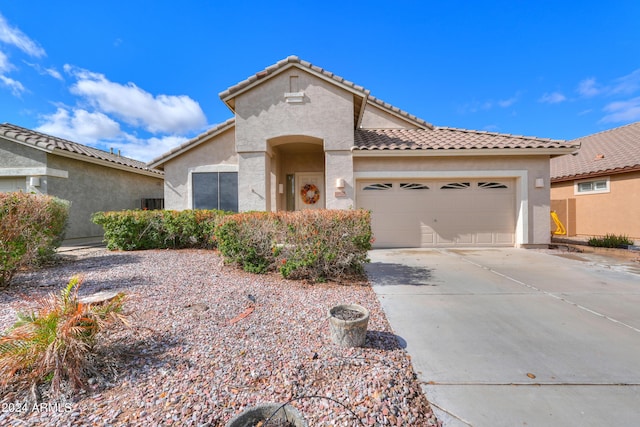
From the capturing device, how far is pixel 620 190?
37.1 ft

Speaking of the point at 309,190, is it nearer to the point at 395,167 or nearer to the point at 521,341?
the point at 395,167

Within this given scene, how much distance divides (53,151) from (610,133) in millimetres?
27851

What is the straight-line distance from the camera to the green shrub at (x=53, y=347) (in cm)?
224

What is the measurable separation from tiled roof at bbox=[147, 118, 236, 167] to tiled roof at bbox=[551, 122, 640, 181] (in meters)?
13.9

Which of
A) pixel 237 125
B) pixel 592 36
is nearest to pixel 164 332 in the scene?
pixel 237 125

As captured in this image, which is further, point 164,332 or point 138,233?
point 138,233

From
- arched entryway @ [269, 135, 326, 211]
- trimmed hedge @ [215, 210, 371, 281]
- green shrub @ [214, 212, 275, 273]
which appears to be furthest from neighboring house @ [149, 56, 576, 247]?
trimmed hedge @ [215, 210, 371, 281]

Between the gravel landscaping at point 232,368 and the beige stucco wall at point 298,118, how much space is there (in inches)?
226

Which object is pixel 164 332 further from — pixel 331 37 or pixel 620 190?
pixel 620 190

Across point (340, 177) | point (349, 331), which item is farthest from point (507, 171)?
point (349, 331)

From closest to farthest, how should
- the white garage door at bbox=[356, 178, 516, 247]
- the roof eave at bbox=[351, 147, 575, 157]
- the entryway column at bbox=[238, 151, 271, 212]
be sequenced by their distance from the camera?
1. the roof eave at bbox=[351, 147, 575, 157]
2. the entryway column at bbox=[238, 151, 271, 212]
3. the white garage door at bbox=[356, 178, 516, 247]

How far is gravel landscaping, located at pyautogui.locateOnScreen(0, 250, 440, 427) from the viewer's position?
202 cm

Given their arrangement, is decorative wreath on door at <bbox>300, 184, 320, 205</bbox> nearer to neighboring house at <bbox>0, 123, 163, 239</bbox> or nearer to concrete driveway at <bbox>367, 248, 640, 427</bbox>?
concrete driveway at <bbox>367, 248, 640, 427</bbox>

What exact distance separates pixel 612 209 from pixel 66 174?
76.3ft
